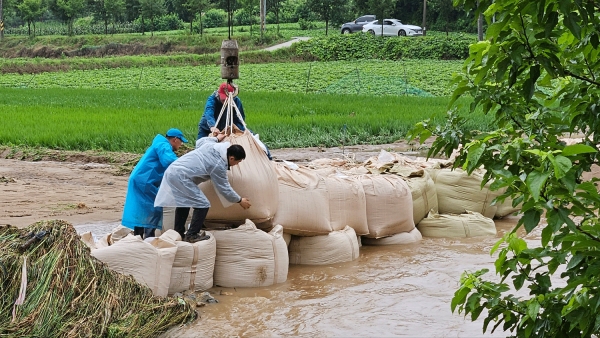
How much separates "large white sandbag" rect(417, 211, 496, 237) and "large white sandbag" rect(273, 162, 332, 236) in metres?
1.62

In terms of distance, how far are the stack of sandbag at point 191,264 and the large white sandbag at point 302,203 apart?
0.80 m

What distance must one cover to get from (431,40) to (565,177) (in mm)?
40568

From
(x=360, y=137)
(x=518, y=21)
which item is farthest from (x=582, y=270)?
(x=360, y=137)

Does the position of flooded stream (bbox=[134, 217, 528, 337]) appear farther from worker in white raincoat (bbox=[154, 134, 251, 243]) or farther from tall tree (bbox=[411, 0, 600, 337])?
tall tree (bbox=[411, 0, 600, 337])

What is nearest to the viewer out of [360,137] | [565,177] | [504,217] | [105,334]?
[565,177]

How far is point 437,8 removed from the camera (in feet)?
175

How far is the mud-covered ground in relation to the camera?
8.48m

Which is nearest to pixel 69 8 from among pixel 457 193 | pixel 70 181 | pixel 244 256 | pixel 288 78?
pixel 288 78

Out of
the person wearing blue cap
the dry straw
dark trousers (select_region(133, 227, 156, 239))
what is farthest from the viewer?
dark trousers (select_region(133, 227, 156, 239))

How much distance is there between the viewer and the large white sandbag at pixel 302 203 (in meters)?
6.39

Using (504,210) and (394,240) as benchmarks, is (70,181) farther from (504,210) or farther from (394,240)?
(504,210)

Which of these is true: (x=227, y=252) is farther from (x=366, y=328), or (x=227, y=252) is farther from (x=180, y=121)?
(x=180, y=121)

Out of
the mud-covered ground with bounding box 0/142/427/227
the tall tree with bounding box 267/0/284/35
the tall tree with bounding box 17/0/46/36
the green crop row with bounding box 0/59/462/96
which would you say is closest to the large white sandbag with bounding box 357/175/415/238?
the mud-covered ground with bounding box 0/142/427/227

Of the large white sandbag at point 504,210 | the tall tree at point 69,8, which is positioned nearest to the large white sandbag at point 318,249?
the large white sandbag at point 504,210
